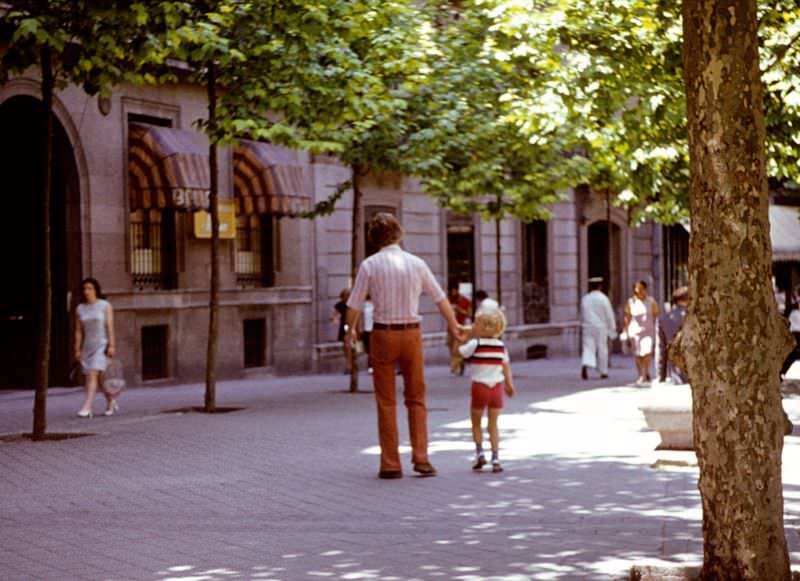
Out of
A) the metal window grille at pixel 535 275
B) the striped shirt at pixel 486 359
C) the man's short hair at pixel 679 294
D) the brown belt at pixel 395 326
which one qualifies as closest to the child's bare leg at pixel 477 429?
the striped shirt at pixel 486 359

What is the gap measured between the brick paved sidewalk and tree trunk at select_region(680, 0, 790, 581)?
1069mm

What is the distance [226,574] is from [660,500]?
3.62 m

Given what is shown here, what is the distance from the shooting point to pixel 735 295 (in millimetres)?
6691

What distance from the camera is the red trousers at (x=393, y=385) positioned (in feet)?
39.1

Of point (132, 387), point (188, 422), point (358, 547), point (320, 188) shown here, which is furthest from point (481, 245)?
point (358, 547)

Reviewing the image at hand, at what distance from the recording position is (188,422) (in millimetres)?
17781

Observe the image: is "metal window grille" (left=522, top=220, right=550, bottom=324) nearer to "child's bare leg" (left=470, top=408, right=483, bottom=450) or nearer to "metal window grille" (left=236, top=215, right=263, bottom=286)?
"metal window grille" (left=236, top=215, right=263, bottom=286)

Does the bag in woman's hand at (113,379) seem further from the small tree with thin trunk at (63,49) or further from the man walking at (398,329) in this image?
the man walking at (398,329)

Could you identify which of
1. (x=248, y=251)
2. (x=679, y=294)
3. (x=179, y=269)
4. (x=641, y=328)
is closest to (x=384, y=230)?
(x=679, y=294)

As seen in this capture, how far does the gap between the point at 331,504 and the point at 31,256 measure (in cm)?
1432

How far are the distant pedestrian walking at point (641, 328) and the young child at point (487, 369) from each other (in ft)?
46.0

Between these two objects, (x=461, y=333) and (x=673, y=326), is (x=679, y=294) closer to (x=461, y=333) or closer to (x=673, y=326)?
(x=673, y=326)

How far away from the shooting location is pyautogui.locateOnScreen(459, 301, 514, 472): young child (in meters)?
12.5

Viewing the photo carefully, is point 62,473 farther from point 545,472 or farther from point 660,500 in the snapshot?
point 660,500
